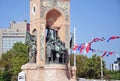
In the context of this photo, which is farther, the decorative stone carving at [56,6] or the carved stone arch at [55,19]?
the carved stone arch at [55,19]

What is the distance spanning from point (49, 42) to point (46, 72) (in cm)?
201

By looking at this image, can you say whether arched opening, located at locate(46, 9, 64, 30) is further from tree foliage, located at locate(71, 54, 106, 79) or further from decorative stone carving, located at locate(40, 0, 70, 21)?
tree foliage, located at locate(71, 54, 106, 79)

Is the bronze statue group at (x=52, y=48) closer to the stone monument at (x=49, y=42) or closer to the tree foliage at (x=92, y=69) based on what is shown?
the stone monument at (x=49, y=42)

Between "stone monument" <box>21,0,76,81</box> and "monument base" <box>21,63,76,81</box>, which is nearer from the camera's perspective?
"monument base" <box>21,63,76,81</box>

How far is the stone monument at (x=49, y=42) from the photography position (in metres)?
28.1

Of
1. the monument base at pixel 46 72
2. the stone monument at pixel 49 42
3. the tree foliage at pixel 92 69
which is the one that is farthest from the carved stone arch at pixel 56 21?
the tree foliage at pixel 92 69

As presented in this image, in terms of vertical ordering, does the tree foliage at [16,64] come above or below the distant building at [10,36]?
below

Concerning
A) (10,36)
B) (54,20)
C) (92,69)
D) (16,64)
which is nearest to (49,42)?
(54,20)

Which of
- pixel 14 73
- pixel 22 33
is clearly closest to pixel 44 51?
pixel 14 73

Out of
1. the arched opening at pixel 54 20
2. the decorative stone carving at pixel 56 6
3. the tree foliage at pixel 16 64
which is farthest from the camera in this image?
the tree foliage at pixel 16 64

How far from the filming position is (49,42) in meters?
28.5

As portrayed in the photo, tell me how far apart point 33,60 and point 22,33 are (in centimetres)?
10277

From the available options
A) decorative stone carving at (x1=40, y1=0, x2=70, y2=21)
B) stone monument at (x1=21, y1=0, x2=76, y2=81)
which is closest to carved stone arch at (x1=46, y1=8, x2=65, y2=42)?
Answer: stone monument at (x1=21, y1=0, x2=76, y2=81)

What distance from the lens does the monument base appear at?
27.8 meters
